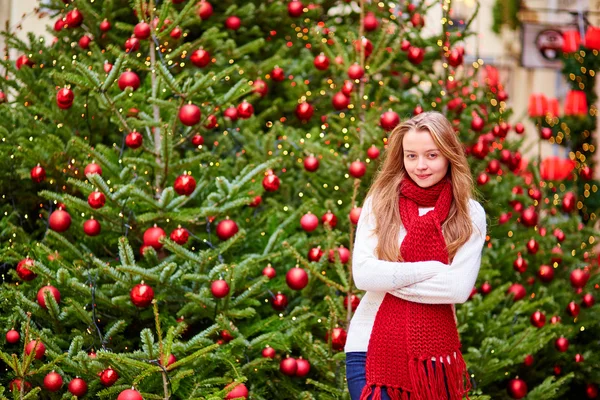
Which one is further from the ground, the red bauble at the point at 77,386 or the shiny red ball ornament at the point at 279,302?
the shiny red ball ornament at the point at 279,302

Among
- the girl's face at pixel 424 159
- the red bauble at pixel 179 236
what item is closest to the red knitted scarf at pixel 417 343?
the girl's face at pixel 424 159

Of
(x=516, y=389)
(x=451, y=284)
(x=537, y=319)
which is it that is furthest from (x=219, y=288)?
(x=537, y=319)

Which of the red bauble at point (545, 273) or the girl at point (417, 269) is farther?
the red bauble at point (545, 273)

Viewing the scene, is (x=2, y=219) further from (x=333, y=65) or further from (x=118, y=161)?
(x=333, y=65)

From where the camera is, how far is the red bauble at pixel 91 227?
11.7 ft

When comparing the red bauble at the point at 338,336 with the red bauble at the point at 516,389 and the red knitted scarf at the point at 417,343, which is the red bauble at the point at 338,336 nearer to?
the red knitted scarf at the point at 417,343

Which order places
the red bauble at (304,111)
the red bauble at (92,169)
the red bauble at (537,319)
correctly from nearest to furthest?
the red bauble at (92,169) < the red bauble at (537,319) < the red bauble at (304,111)

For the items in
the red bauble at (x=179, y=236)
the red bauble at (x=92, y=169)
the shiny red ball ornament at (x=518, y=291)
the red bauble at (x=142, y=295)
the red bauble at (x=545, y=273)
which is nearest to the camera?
the red bauble at (x=142, y=295)

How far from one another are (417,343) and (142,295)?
143 centimetres

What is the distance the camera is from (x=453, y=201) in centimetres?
260

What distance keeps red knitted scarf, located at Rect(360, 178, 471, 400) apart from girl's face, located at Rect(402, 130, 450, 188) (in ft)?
0.43

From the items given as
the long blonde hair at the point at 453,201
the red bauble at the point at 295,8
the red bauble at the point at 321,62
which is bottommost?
the long blonde hair at the point at 453,201

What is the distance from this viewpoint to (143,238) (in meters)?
3.77

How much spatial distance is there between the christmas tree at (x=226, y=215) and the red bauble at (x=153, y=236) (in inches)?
0.4
